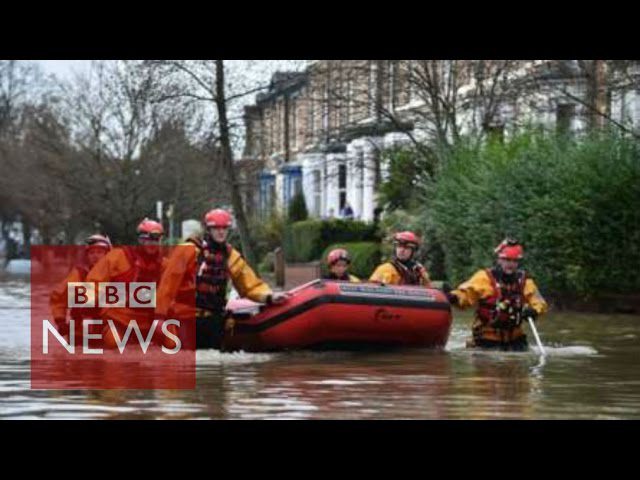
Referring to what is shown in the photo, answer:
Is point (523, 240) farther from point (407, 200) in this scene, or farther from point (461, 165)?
point (407, 200)

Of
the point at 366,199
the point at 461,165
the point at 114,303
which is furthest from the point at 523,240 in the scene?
the point at 366,199

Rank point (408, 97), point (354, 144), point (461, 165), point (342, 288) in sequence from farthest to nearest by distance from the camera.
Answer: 1. point (354, 144)
2. point (408, 97)
3. point (461, 165)
4. point (342, 288)

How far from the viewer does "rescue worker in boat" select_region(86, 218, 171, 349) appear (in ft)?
57.4

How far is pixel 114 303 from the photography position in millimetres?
17562

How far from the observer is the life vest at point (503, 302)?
17.5m

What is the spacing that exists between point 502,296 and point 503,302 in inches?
4.8

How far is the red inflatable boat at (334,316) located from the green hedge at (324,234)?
26.1 meters

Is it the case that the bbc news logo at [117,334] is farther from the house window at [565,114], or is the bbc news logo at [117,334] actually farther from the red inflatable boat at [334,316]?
the house window at [565,114]

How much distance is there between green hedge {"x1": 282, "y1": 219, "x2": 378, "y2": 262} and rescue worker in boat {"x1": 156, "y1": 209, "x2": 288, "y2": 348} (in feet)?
88.1

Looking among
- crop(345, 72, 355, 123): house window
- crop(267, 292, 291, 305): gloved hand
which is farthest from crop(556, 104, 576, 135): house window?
crop(267, 292, 291, 305): gloved hand

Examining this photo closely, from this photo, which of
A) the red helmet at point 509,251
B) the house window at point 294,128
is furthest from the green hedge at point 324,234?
the red helmet at point 509,251

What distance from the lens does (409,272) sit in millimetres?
18812

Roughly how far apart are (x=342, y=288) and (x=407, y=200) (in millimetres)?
22137
